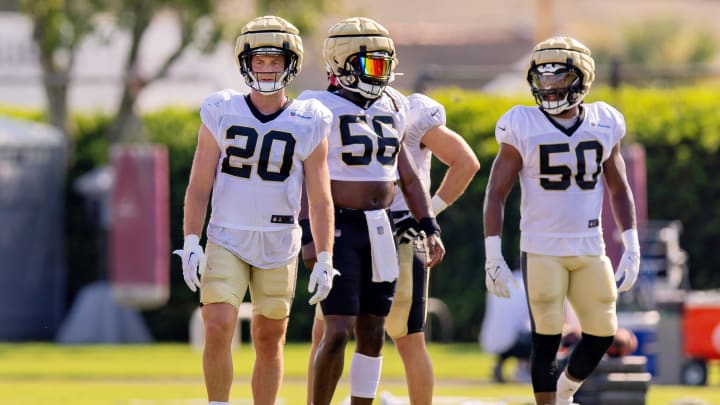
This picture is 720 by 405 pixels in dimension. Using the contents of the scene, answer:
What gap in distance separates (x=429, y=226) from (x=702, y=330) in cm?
613

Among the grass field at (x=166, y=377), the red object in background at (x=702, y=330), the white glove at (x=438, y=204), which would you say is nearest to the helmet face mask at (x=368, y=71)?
the white glove at (x=438, y=204)

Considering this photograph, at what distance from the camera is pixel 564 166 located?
822cm

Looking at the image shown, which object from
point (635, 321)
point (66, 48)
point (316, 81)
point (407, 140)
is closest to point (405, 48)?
point (316, 81)

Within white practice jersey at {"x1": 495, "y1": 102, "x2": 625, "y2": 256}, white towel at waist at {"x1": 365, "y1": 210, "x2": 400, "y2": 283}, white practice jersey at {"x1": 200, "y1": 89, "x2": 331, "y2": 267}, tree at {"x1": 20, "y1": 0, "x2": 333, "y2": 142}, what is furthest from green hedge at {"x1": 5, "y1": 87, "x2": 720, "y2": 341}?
white practice jersey at {"x1": 200, "y1": 89, "x2": 331, "y2": 267}

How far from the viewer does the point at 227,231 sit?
761 centimetres

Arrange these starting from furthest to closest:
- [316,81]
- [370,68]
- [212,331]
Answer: [316,81], [370,68], [212,331]

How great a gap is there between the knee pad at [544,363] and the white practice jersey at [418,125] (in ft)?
3.05

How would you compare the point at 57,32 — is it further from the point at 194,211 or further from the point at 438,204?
the point at 194,211

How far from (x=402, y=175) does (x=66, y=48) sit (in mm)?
12511

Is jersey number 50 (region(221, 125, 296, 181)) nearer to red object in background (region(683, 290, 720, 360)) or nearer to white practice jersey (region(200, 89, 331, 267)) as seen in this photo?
white practice jersey (region(200, 89, 331, 267))

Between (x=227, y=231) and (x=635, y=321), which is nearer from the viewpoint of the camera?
(x=227, y=231)

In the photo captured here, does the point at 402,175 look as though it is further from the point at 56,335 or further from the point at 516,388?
the point at 56,335

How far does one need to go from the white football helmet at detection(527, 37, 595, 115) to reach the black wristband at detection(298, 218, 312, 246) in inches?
49.8

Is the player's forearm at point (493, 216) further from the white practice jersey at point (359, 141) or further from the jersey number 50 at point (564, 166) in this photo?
the white practice jersey at point (359, 141)
